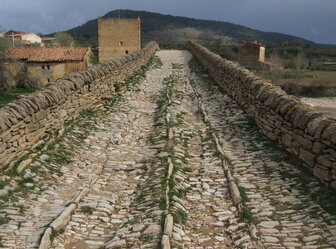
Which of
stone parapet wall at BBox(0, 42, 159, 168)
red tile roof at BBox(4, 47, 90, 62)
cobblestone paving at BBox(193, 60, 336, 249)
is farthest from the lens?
red tile roof at BBox(4, 47, 90, 62)

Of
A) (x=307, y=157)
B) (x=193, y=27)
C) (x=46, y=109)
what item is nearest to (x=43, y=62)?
(x=46, y=109)

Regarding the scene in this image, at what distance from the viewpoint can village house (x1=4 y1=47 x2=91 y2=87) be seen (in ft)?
167

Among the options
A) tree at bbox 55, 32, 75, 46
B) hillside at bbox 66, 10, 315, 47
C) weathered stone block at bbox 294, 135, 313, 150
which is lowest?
weathered stone block at bbox 294, 135, 313, 150

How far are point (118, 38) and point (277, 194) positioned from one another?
44.0 meters

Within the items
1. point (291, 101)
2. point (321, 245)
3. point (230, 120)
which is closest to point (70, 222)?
point (321, 245)

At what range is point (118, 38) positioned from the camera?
46.9 metres

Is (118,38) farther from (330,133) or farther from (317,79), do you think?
(330,133)

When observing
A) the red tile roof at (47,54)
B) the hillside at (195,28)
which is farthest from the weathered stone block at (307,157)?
the hillside at (195,28)

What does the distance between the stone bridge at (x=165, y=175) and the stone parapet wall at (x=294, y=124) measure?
27 mm

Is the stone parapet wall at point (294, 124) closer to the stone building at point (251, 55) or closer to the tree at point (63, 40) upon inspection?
the stone building at point (251, 55)

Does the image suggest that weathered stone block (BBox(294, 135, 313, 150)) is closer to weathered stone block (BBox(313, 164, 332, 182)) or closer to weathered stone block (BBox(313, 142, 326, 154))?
weathered stone block (BBox(313, 142, 326, 154))

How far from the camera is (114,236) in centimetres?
468

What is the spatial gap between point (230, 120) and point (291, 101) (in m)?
2.99

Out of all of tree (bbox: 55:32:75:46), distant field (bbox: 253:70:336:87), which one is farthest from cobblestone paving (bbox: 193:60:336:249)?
tree (bbox: 55:32:75:46)
